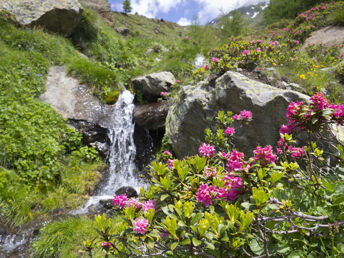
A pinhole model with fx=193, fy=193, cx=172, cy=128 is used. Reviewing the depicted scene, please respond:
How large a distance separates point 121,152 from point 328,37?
10.1m

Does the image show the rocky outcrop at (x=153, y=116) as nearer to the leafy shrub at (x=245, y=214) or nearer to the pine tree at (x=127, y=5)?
the leafy shrub at (x=245, y=214)

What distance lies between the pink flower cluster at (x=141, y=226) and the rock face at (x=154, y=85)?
590 cm

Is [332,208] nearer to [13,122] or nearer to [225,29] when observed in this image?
[13,122]

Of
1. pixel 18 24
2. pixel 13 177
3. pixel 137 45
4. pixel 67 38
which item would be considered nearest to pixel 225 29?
pixel 137 45

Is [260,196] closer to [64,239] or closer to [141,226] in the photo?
[141,226]

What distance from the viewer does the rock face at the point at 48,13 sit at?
7.79 m

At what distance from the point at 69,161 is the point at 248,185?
512 centimetres

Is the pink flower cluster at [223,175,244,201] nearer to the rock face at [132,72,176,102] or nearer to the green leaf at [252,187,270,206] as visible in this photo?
the green leaf at [252,187,270,206]

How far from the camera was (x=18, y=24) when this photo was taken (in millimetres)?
7586

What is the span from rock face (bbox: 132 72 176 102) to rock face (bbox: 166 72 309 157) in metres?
2.12

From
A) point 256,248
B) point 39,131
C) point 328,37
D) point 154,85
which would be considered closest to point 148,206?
point 256,248

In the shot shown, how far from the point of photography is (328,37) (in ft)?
28.0

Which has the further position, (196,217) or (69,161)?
(69,161)

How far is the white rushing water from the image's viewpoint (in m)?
5.32
